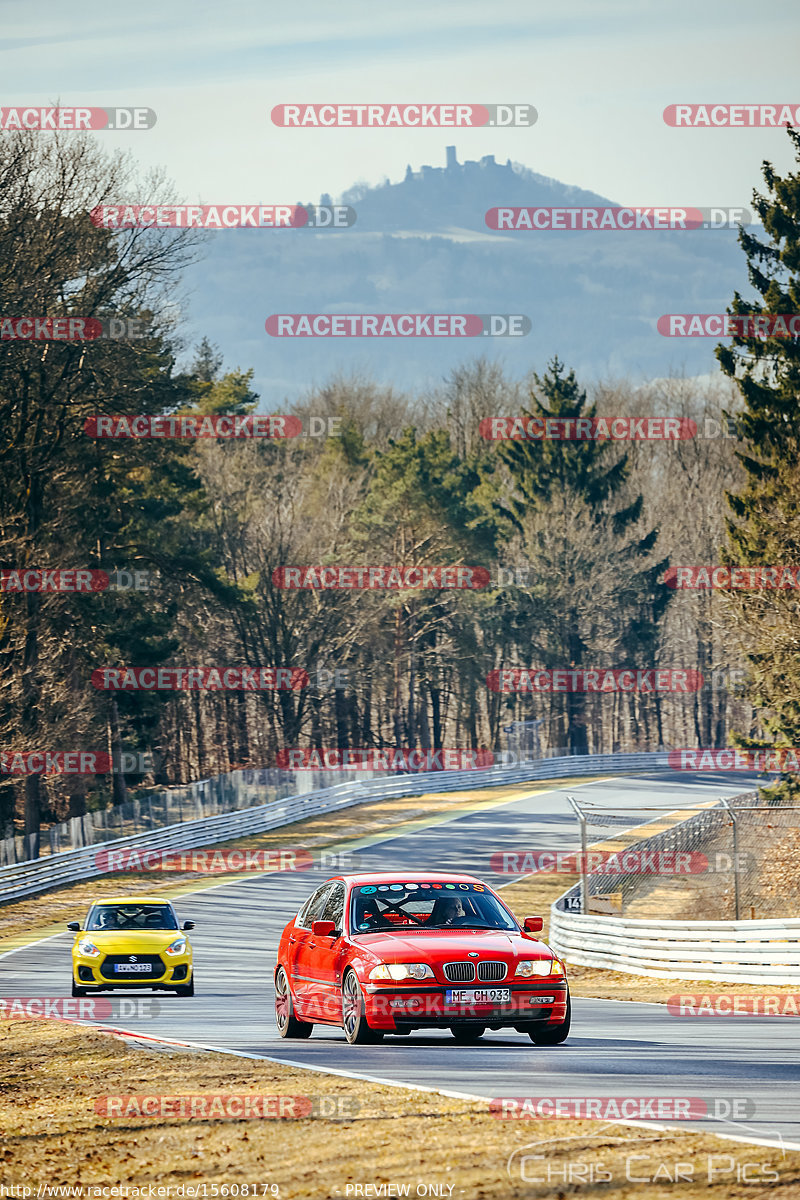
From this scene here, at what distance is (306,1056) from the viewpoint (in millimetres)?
11812

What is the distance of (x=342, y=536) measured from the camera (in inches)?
2857

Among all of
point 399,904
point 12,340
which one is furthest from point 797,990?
point 12,340

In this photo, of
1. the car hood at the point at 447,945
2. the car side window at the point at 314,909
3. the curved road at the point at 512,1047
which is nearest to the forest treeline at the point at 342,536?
the curved road at the point at 512,1047

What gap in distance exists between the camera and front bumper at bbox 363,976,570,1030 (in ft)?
37.5

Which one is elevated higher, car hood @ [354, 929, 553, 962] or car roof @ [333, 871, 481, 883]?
car roof @ [333, 871, 481, 883]

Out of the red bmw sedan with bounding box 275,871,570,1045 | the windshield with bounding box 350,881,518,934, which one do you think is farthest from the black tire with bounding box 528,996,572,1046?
the windshield with bounding box 350,881,518,934

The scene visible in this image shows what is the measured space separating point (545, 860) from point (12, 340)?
20.9 m

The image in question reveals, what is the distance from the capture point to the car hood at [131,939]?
19.4 meters

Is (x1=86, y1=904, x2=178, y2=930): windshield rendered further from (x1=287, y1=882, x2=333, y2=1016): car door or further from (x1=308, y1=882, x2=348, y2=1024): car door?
(x1=308, y1=882, x2=348, y2=1024): car door

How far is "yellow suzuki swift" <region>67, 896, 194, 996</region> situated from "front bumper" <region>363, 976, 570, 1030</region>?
801cm

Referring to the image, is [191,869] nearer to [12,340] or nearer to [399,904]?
[12,340]

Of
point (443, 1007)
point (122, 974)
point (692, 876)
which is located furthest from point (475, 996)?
point (692, 876)

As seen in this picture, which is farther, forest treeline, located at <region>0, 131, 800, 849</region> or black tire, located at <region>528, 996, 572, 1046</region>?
forest treeline, located at <region>0, 131, 800, 849</region>

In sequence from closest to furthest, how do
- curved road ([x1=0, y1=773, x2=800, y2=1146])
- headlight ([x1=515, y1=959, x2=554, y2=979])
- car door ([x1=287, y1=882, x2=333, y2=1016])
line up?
curved road ([x1=0, y1=773, x2=800, y2=1146])
headlight ([x1=515, y1=959, x2=554, y2=979])
car door ([x1=287, y1=882, x2=333, y2=1016])
